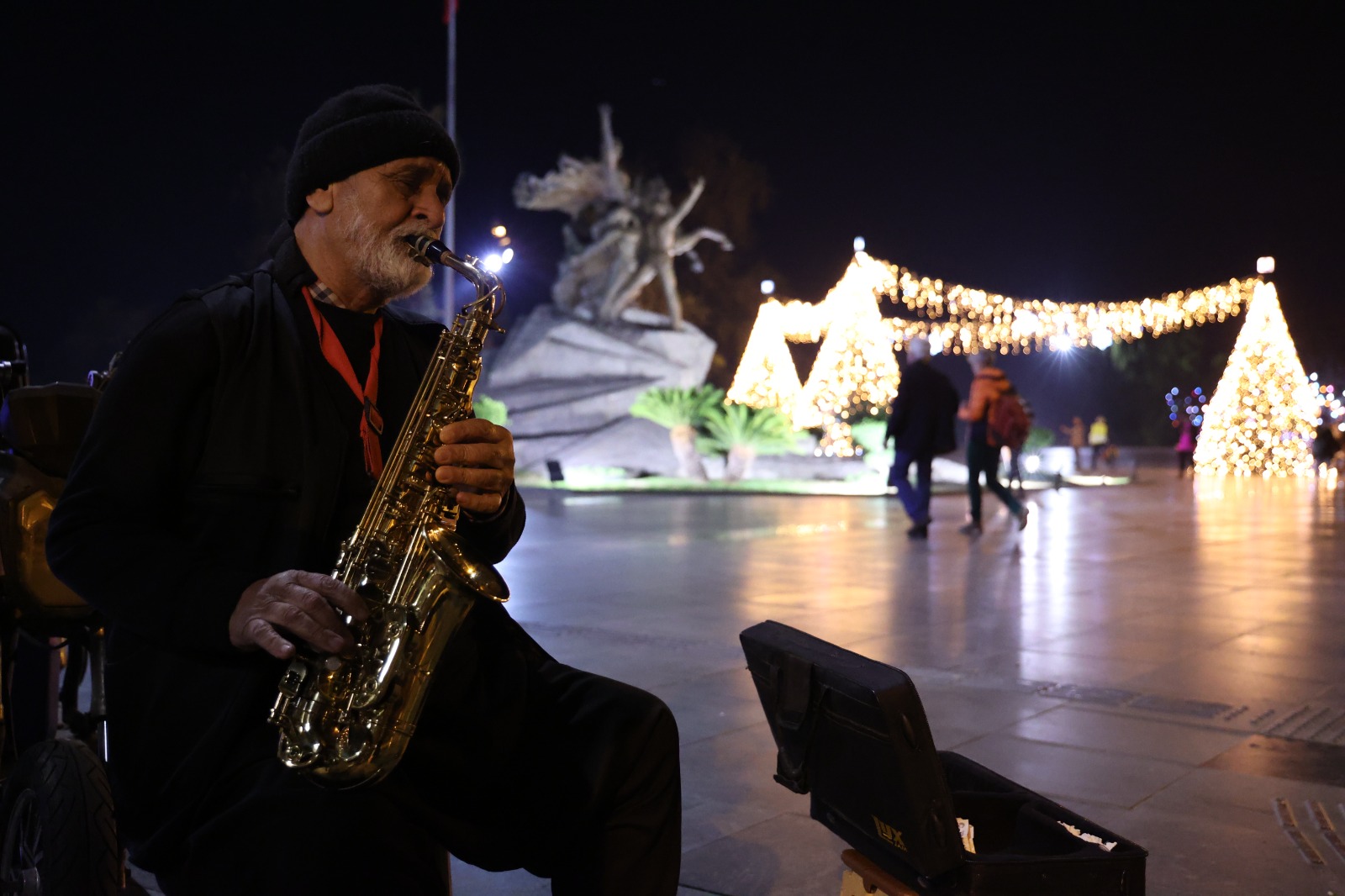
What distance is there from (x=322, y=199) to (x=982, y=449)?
11.6 meters

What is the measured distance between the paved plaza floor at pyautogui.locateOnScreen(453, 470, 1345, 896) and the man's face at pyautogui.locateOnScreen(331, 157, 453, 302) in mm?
1706

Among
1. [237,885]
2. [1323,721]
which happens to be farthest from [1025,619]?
[237,885]

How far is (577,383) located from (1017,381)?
28899mm

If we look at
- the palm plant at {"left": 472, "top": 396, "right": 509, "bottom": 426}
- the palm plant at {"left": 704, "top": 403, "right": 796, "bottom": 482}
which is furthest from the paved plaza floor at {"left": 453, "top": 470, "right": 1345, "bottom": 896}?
the palm plant at {"left": 472, "top": 396, "right": 509, "bottom": 426}

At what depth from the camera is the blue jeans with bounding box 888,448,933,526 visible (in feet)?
42.5

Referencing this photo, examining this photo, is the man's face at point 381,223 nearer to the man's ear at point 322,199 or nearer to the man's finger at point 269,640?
the man's ear at point 322,199

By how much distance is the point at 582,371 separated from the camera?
1225 inches

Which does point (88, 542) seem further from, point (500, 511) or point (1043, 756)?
point (1043, 756)

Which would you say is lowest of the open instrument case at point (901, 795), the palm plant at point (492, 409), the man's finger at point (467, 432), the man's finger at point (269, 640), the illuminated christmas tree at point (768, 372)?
the open instrument case at point (901, 795)

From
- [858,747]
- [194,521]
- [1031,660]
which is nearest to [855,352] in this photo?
[1031,660]

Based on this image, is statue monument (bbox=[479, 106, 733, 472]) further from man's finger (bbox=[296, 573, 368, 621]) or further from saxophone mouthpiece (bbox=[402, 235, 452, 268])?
man's finger (bbox=[296, 573, 368, 621])

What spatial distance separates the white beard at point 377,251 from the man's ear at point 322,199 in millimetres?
39

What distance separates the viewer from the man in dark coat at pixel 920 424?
13.0 metres

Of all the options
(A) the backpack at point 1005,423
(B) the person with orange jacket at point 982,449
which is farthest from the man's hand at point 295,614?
(A) the backpack at point 1005,423
